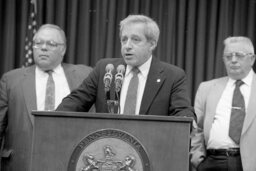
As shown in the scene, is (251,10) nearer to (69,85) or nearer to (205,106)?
(205,106)

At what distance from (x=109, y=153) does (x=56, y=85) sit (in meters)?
2.04

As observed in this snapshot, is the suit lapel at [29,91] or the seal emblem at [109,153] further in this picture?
the suit lapel at [29,91]

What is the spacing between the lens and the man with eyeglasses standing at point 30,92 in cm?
518

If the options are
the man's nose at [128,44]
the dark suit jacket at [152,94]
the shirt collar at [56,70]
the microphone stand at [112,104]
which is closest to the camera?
the microphone stand at [112,104]

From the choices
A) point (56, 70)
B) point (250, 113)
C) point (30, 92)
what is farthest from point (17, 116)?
point (250, 113)

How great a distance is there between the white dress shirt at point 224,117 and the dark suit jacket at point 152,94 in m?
1.35

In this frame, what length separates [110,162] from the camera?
133 inches

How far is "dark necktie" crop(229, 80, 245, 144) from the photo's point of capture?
17.3ft

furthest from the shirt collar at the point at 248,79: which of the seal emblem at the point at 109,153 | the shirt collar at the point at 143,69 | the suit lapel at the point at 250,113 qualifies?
the seal emblem at the point at 109,153

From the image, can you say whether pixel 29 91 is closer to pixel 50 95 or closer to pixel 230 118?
pixel 50 95

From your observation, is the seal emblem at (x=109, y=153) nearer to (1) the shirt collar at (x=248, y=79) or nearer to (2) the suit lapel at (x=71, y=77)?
(2) the suit lapel at (x=71, y=77)

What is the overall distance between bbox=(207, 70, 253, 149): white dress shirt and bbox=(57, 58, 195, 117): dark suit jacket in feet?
4.43

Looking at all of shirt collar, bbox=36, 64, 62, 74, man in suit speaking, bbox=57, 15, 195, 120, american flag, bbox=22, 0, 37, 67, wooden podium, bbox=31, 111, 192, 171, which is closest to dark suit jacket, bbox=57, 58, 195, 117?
man in suit speaking, bbox=57, 15, 195, 120

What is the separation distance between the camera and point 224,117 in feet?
17.7
